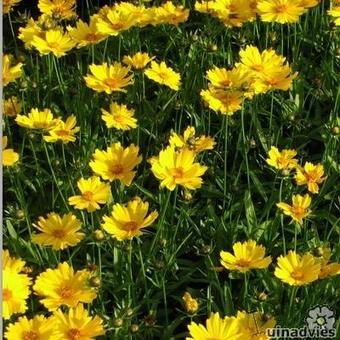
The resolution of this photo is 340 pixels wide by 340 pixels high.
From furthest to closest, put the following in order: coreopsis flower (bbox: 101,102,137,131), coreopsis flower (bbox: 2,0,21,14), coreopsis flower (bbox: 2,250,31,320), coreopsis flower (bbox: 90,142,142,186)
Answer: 1. coreopsis flower (bbox: 2,0,21,14)
2. coreopsis flower (bbox: 101,102,137,131)
3. coreopsis flower (bbox: 90,142,142,186)
4. coreopsis flower (bbox: 2,250,31,320)

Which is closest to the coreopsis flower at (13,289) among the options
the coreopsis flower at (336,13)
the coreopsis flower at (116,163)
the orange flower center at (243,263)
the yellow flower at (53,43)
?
the coreopsis flower at (116,163)

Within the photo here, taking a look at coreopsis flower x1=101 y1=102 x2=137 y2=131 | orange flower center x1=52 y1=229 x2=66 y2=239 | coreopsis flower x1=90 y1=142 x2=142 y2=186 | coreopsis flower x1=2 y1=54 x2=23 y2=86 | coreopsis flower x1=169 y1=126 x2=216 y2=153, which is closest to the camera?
orange flower center x1=52 y1=229 x2=66 y2=239

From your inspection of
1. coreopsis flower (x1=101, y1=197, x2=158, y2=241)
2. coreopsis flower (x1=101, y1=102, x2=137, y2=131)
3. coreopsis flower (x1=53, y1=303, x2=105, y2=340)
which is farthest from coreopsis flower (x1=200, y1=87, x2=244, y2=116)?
coreopsis flower (x1=53, y1=303, x2=105, y2=340)

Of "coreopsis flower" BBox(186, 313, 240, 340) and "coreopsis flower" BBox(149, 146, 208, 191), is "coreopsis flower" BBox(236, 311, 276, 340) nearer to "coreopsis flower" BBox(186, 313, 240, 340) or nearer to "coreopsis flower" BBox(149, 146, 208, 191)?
"coreopsis flower" BBox(186, 313, 240, 340)

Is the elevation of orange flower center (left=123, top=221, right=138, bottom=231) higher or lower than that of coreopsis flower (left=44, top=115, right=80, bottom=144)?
Result: lower

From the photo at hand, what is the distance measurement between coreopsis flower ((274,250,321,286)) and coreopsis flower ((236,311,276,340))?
4.8 inches

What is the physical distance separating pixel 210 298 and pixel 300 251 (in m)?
0.37

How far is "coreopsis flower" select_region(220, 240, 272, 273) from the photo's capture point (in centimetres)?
211

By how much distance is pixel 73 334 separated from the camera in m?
1.91

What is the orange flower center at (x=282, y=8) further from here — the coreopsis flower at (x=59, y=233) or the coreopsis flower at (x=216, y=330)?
the coreopsis flower at (x=216, y=330)

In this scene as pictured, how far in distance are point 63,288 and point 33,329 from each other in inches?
5.9

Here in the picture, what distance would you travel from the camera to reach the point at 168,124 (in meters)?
3.00

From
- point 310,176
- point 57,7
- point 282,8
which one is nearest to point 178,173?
point 310,176

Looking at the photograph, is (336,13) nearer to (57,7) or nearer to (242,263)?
(57,7)
